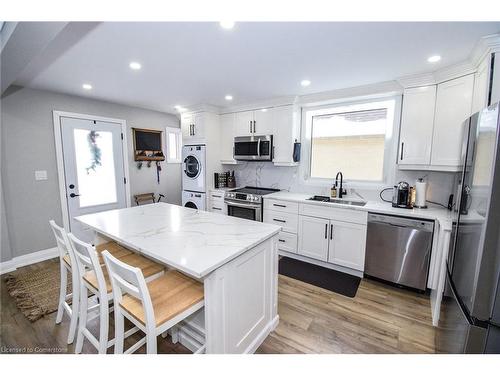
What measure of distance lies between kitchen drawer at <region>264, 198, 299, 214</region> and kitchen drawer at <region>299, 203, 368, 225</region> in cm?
9

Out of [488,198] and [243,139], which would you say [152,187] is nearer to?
[243,139]

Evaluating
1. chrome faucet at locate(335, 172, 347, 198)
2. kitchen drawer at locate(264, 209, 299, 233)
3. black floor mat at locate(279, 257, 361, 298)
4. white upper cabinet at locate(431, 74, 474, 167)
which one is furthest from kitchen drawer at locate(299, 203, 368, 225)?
white upper cabinet at locate(431, 74, 474, 167)

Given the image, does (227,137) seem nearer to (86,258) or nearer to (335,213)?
(335,213)

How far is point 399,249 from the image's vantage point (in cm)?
241

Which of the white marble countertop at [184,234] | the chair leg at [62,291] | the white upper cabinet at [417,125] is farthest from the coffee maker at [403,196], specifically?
the chair leg at [62,291]

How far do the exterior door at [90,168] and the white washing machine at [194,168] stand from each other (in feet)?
3.62

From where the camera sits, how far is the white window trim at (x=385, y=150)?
2912 millimetres

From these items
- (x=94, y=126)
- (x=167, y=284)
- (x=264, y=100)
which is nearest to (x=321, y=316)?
(x=167, y=284)

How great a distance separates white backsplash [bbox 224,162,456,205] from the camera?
2.64 metres

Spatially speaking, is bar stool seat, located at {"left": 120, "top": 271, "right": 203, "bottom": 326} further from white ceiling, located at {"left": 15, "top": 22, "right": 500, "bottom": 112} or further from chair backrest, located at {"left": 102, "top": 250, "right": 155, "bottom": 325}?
white ceiling, located at {"left": 15, "top": 22, "right": 500, "bottom": 112}

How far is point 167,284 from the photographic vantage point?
1.48 meters

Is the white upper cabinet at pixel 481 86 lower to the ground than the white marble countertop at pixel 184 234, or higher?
higher

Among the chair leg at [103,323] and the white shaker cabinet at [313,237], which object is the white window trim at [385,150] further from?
the chair leg at [103,323]
